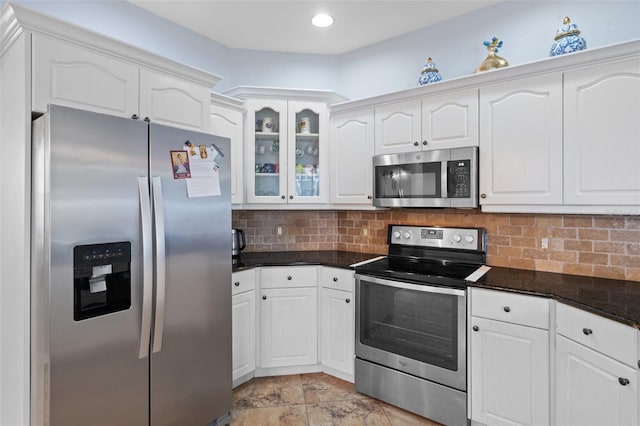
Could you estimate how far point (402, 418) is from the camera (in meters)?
2.25

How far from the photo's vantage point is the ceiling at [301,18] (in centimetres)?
248

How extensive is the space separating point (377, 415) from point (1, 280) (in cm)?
222

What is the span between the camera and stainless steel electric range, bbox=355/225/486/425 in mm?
2109

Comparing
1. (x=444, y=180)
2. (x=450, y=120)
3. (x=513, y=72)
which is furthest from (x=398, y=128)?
(x=513, y=72)

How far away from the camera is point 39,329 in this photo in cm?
143

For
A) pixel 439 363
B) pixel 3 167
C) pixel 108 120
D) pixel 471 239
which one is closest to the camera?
pixel 108 120

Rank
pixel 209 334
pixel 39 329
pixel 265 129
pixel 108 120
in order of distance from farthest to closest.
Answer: pixel 265 129, pixel 209 334, pixel 108 120, pixel 39 329

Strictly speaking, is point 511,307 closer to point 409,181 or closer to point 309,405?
point 409,181

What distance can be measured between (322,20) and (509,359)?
255 cm

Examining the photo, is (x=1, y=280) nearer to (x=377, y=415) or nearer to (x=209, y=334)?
(x=209, y=334)

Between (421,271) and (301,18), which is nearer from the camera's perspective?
(421,271)

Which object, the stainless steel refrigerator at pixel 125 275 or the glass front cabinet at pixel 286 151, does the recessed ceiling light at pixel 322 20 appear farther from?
the stainless steel refrigerator at pixel 125 275

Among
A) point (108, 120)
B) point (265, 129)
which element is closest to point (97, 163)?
point (108, 120)

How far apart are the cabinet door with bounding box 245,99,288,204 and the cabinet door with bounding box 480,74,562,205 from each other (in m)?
1.50
